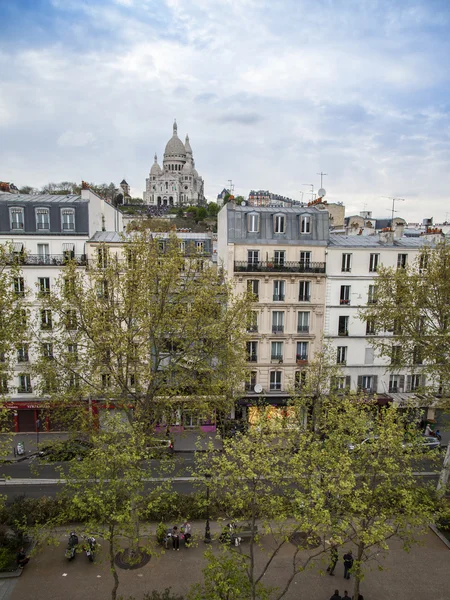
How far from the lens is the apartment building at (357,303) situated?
3434 centimetres

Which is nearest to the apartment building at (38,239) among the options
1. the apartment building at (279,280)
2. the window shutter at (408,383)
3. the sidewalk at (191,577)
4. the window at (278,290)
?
the apartment building at (279,280)

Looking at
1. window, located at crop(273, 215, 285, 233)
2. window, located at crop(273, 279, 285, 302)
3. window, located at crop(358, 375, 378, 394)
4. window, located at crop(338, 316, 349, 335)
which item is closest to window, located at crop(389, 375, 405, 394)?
window, located at crop(358, 375, 378, 394)

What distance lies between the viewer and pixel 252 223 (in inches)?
1345

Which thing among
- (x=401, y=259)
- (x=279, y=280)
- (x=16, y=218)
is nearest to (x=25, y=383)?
(x=16, y=218)

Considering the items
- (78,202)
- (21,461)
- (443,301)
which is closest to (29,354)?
(21,461)

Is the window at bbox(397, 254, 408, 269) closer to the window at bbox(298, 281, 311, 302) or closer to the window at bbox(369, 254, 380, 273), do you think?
the window at bbox(369, 254, 380, 273)

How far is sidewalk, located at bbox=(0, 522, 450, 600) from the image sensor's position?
17.8 meters

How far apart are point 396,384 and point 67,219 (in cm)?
3076

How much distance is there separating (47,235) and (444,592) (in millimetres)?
32731

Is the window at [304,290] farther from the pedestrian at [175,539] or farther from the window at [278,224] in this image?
the pedestrian at [175,539]

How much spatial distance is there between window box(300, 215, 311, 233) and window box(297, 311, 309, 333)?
266 inches

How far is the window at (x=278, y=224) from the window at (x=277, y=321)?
6730 millimetres

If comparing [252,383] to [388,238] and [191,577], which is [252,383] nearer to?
[388,238]

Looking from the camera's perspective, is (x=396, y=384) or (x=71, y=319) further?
(x=396, y=384)
